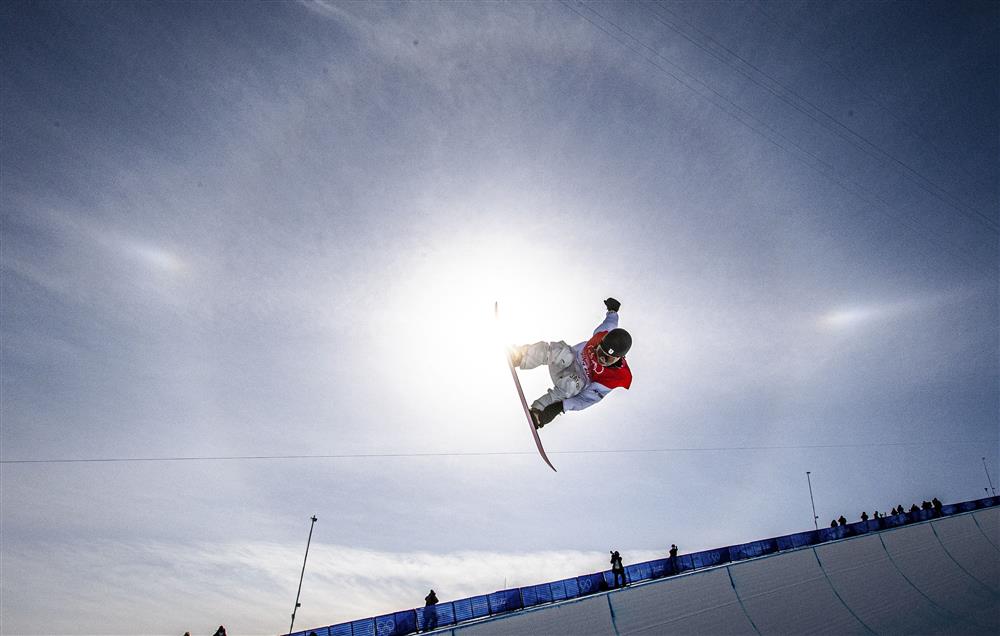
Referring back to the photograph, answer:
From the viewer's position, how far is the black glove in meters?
6.56

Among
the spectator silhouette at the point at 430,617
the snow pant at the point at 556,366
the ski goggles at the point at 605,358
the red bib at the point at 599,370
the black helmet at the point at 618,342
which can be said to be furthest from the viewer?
the spectator silhouette at the point at 430,617

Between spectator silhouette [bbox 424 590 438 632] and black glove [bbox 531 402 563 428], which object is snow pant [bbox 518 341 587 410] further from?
spectator silhouette [bbox 424 590 438 632]

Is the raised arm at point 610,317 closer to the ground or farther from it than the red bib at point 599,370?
farther from it

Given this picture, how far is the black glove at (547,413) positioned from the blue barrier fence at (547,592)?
1055cm

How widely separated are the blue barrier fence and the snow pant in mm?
10853

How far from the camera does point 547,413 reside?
6562 millimetres

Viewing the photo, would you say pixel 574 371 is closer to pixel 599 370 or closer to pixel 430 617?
pixel 599 370

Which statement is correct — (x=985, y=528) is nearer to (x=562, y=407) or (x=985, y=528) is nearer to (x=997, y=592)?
(x=997, y=592)

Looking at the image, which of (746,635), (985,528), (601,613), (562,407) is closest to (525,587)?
(601,613)

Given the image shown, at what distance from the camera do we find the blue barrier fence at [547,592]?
13.3 meters

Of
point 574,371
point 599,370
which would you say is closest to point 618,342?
point 599,370

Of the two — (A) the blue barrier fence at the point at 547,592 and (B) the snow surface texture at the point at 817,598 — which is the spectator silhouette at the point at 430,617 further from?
(B) the snow surface texture at the point at 817,598

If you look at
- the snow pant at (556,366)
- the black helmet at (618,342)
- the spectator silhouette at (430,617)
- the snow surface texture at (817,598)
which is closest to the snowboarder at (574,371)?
the snow pant at (556,366)

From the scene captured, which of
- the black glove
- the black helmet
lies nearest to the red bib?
the black helmet
